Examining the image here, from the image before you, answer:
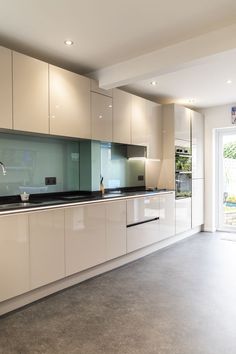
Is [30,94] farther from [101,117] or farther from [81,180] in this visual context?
[81,180]

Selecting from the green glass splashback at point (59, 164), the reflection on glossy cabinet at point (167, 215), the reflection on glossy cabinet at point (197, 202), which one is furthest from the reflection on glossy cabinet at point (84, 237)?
the reflection on glossy cabinet at point (197, 202)

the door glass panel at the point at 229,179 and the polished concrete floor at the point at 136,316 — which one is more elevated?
the door glass panel at the point at 229,179

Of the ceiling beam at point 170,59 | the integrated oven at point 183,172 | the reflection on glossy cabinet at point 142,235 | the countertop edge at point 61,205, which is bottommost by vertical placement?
the reflection on glossy cabinet at point 142,235

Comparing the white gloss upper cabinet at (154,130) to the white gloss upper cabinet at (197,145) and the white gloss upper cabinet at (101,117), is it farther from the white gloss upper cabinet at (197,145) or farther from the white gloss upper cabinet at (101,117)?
the white gloss upper cabinet at (101,117)

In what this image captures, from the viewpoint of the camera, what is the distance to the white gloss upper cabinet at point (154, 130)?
4723mm

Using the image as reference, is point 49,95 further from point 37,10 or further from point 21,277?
point 21,277

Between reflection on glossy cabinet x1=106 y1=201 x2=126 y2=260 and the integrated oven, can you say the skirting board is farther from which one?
the integrated oven

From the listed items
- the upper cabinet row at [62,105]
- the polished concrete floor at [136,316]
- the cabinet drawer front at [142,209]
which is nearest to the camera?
the polished concrete floor at [136,316]

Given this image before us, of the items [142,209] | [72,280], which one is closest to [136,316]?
[72,280]

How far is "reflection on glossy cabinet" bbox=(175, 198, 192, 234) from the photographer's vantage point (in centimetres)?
495

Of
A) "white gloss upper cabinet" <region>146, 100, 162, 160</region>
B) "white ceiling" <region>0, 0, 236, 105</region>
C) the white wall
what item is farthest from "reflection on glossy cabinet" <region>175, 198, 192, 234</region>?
"white ceiling" <region>0, 0, 236, 105</region>

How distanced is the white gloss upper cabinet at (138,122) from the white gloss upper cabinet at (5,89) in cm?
206

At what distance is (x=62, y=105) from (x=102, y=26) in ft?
3.18

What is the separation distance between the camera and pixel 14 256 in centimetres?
248
